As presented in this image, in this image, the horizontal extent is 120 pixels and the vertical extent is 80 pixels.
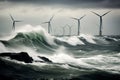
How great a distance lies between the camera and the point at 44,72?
21.6 meters

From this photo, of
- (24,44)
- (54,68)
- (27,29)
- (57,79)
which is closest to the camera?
(57,79)

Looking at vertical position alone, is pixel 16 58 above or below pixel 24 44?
below

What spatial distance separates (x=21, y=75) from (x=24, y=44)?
84.6 feet

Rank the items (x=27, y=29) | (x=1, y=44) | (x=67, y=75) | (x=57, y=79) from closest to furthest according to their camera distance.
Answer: (x=57, y=79) < (x=67, y=75) < (x=1, y=44) < (x=27, y=29)

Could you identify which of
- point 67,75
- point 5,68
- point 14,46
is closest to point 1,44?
point 14,46

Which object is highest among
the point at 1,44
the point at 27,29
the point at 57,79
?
the point at 27,29

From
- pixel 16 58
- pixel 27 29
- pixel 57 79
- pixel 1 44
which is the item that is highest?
pixel 27 29

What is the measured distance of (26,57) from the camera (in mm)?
24953

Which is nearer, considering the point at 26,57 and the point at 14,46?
the point at 26,57

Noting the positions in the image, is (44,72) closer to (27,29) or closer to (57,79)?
(57,79)

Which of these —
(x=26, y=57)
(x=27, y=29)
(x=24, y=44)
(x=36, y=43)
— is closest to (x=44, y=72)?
(x=26, y=57)

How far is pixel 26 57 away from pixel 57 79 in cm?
629

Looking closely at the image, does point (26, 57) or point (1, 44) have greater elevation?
point (1, 44)

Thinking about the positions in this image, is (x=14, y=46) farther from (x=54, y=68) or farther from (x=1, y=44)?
(x=54, y=68)
